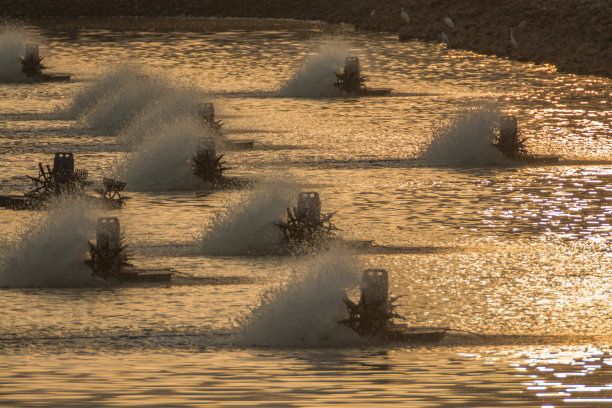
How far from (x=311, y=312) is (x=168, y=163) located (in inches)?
453

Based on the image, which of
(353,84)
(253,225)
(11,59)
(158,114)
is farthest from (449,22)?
(253,225)

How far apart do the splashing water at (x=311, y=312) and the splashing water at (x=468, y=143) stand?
45.1 feet

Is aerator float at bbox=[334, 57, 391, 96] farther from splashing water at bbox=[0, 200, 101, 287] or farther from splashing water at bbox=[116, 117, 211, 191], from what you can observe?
splashing water at bbox=[0, 200, 101, 287]

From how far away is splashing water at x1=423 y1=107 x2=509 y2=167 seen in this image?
95.0ft

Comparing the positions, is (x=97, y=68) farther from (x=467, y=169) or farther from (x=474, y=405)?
(x=474, y=405)

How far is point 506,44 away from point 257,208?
4004cm

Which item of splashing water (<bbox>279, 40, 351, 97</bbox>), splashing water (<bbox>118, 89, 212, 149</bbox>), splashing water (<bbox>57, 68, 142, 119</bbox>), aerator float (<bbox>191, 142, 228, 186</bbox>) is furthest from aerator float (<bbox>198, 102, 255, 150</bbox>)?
splashing water (<bbox>279, 40, 351, 97</bbox>)

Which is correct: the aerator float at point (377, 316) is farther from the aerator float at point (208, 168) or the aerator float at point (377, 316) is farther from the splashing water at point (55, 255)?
the aerator float at point (208, 168)

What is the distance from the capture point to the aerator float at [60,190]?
22703mm

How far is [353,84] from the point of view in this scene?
1694 inches

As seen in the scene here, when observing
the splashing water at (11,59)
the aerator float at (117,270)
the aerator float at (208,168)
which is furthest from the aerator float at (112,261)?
the splashing water at (11,59)

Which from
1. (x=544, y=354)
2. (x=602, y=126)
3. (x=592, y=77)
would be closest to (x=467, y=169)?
(x=602, y=126)

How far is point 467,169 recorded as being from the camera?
1109 inches

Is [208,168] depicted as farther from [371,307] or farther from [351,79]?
[351,79]
